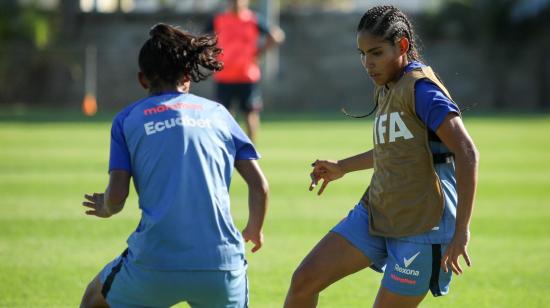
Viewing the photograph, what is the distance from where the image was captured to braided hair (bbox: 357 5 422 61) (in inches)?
199

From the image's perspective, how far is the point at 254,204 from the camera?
15.1ft

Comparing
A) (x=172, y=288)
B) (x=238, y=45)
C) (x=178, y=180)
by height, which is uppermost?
(x=178, y=180)

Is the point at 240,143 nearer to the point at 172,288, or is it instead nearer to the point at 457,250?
the point at 172,288

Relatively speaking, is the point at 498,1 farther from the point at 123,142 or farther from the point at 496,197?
the point at 123,142

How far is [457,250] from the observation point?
4.63 meters

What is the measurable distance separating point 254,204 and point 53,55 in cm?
2947

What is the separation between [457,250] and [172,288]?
4.67 feet

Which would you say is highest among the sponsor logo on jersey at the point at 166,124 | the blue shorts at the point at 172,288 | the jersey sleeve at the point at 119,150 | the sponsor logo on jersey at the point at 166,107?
the sponsor logo on jersey at the point at 166,107

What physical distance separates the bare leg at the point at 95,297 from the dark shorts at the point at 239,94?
12.5m

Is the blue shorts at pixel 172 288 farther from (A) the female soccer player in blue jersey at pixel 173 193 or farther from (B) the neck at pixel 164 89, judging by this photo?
(B) the neck at pixel 164 89

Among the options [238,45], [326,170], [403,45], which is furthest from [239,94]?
[403,45]

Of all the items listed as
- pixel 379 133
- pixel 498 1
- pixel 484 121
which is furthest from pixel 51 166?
pixel 498 1

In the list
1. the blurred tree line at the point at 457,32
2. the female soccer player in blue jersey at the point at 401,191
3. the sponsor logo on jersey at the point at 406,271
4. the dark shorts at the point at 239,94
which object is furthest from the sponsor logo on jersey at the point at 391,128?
the blurred tree line at the point at 457,32

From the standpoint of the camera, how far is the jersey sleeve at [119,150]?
4359 mm
